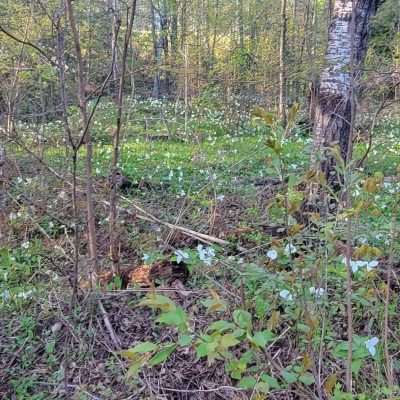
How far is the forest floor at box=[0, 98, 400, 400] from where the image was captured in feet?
4.23

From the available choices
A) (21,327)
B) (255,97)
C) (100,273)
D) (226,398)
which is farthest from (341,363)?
(255,97)

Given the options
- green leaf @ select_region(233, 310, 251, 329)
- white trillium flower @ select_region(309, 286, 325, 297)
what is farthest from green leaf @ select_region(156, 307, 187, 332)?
white trillium flower @ select_region(309, 286, 325, 297)

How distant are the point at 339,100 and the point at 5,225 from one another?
8.98 ft

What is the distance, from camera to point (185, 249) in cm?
250

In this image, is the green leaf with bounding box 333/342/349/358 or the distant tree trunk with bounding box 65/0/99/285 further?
the distant tree trunk with bounding box 65/0/99/285

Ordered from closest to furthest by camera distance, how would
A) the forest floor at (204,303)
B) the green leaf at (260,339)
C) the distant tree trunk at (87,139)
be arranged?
the green leaf at (260,339)
the forest floor at (204,303)
the distant tree trunk at (87,139)

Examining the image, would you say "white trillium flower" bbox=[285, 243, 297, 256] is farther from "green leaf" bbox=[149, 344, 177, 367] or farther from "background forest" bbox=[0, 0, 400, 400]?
"green leaf" bbox=[149, 344, 177, 367]

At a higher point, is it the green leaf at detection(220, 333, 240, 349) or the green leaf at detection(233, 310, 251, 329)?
the green leaf at detection(220, 333, 240, 349)

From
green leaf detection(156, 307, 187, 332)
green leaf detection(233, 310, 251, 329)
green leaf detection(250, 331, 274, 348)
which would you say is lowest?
green leaf detection(250, 331, 274, 348)

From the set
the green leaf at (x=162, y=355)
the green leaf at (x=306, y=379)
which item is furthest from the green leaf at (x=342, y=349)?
the green leaf at (x=162, y=355)

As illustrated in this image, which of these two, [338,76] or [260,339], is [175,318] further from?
[338,76]

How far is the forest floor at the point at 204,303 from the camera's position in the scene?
129cm

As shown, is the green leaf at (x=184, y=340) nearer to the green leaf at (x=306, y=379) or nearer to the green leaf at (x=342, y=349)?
the green leaf at (x=306, y=379)

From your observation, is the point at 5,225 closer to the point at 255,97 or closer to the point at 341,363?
the point at 341,363
